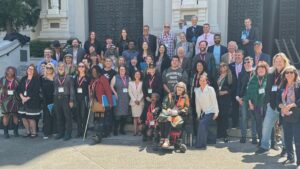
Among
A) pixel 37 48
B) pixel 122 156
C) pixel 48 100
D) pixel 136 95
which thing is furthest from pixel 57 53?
pixel 37 48

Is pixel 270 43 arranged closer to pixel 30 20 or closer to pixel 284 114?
pixel 284 114

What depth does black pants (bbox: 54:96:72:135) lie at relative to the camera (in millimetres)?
8953

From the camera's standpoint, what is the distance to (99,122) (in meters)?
8.98

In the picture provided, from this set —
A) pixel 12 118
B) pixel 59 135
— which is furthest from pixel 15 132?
pixel 59 135

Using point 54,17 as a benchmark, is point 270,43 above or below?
below

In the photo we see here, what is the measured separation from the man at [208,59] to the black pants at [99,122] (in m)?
2.54

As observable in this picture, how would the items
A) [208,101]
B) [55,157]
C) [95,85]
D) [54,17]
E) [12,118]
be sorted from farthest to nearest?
1. [54,17]
2. [12,118]
3. [95,85]
4. [208,101]
5. [55,157]

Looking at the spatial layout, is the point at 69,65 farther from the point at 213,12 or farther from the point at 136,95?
the point at 213,12

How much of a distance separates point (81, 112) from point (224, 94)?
3432 millimetres

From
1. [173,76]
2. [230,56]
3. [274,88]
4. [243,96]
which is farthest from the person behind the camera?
[230,56]

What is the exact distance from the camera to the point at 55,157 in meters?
7.53

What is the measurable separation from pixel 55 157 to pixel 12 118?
103 inches

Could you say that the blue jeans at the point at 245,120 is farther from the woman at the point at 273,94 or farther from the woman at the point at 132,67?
the woman at the point at 132,67

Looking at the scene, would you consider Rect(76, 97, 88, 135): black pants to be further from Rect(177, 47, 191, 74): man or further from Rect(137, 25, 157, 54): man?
Rect(137, 25, 157, 54): man
